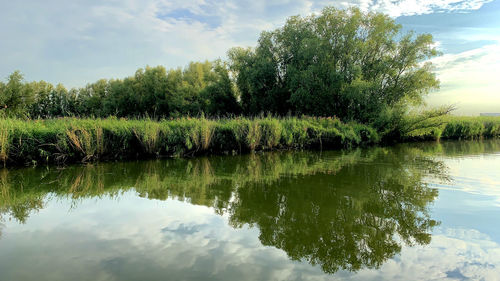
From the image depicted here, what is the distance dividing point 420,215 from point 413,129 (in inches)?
731

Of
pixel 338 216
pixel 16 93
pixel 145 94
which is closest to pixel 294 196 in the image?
pixel 338 216

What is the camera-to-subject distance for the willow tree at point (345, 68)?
23.6m

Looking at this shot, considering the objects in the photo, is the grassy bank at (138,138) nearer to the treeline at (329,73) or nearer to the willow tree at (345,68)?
the treeline at (329,73)

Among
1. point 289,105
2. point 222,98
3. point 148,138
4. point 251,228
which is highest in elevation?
point 222,98

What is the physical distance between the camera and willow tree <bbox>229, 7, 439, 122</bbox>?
77.5 feet

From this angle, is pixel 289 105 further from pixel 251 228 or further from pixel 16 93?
pixel 16 93

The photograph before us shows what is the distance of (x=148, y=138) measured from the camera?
34.4 feet

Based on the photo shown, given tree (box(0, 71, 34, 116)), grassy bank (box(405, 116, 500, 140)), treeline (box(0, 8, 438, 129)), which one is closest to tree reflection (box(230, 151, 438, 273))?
treeline (box(0, 8, 438, 129))

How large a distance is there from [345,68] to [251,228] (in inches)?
1012

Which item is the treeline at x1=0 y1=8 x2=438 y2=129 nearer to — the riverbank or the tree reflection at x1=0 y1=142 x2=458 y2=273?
the riverbank

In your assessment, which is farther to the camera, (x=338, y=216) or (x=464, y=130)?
(x=464, y=130)

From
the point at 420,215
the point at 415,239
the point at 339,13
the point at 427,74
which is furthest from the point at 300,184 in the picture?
the point at 339,13

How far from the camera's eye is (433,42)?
2364 cm

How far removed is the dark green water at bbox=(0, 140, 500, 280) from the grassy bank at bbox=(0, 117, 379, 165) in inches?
86.2
